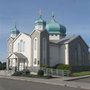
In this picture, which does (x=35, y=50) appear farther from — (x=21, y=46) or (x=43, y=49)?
(x=21, y=46)

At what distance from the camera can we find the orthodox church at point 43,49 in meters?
53.0

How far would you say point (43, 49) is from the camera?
174 ft

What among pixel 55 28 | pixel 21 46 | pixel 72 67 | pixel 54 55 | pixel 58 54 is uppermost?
pixel 55 28

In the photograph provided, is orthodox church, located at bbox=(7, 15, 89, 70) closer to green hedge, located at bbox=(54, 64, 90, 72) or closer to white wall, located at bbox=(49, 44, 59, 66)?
white wall, located at bbox=(49, 44, 59, 66)

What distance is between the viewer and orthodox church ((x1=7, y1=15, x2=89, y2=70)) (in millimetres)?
52981

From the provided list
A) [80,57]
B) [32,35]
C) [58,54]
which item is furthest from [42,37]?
A: [80,57]

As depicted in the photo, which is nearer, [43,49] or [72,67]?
[43,49]

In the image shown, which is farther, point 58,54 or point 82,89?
point 58,54

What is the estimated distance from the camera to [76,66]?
56000mm

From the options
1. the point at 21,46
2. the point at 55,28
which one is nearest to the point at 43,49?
the point at 21,46

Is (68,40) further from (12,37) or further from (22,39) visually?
(12,37)

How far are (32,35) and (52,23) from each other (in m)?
11.0

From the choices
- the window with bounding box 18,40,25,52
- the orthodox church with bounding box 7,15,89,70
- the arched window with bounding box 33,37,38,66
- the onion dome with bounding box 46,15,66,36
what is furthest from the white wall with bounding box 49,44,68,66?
the onion dome with bounding box 46,15,66,36

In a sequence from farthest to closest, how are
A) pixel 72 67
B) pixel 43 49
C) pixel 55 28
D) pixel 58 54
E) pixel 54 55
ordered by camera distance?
pixel 55 28
pixel 58 54
pixel 54 55
pixel 72 67
pixel 43 49
